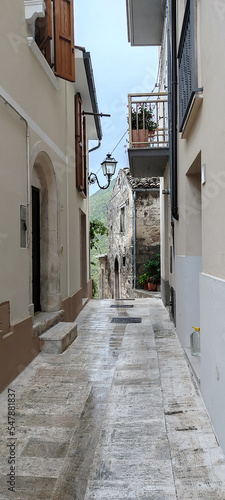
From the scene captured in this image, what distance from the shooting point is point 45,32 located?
526 centimetres

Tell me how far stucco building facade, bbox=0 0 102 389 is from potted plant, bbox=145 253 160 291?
4.34 meters

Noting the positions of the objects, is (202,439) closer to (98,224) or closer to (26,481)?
(26,481)

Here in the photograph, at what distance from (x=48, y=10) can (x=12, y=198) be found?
2.88 metres

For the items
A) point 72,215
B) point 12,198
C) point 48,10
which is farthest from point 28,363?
point 48,10

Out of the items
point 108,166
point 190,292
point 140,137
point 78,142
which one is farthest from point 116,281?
point 190,292

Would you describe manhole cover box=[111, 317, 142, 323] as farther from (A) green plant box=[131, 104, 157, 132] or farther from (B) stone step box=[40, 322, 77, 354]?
(A) green plant box=[131, 104, 157, 132]

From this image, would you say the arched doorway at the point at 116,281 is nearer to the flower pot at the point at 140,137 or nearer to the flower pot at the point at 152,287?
the flower pot at the point at 152,287

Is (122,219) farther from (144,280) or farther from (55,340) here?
(55,340)

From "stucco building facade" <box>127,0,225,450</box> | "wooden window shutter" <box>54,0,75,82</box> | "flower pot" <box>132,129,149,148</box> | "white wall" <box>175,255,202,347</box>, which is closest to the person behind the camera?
"stucco building facade" <box>127,0,225,450</box>

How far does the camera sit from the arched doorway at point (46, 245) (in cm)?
584

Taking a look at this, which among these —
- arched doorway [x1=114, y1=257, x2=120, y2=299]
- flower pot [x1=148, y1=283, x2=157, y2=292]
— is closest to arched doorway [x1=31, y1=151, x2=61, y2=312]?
flower pot [x1=148, y1=283, x2=157, y2=292]

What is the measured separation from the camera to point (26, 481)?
2.13m

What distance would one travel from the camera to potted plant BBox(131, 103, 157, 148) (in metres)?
7.58

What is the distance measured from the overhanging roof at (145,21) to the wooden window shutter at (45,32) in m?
3.62
